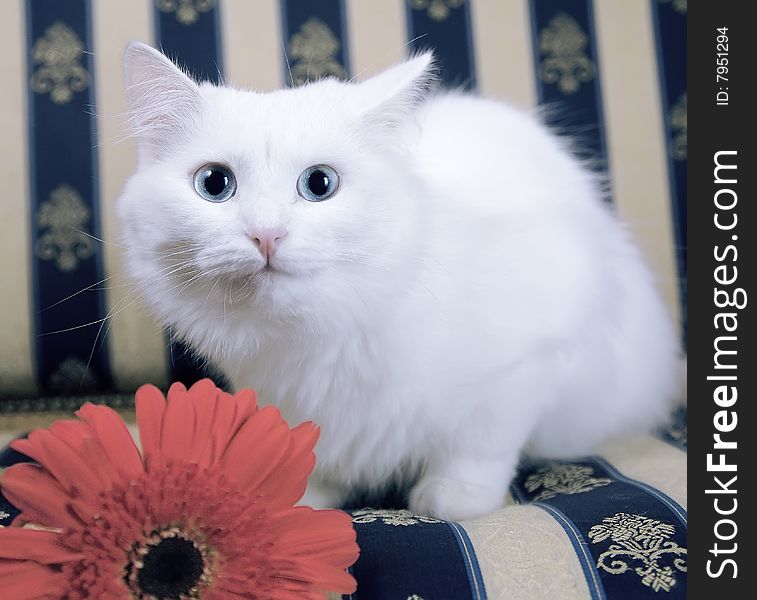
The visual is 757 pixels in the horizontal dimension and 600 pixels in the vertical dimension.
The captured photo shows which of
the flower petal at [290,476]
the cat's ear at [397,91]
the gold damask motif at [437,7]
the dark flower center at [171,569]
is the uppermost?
the gold damask motif at [437,7]

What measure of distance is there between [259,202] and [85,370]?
2.72 ft

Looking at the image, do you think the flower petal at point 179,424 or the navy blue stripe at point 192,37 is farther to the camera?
the navy blue stripe at point 192,37

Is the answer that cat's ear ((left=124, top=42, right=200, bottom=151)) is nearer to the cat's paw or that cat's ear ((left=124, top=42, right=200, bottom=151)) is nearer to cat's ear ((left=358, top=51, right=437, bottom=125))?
cat's ear ((left=358, top=51, right=437, bottom=125))

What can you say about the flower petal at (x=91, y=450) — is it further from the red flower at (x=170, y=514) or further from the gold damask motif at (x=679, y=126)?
the gold damask motif at (x=679, y=126)

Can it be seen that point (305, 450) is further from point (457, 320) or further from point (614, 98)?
point (614, 98)

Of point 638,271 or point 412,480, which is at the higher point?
point 638,271

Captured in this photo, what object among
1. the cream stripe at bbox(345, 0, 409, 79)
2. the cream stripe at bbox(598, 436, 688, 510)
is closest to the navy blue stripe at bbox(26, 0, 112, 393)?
the cream stripe at bbox(345, 0, 409, 79)

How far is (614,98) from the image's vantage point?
1.52 m

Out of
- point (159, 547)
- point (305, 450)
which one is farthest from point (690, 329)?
point (159, 547)

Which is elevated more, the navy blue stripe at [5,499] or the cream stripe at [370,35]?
the cream stripe at [370,35]

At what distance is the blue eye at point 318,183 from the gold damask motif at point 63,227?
751 mm

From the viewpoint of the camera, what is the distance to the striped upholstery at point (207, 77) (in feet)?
4.73

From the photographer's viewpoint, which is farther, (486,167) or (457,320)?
(486,167)

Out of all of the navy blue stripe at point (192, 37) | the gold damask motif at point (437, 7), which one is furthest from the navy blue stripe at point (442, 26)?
the navy blue stripe at point (192, 37)
